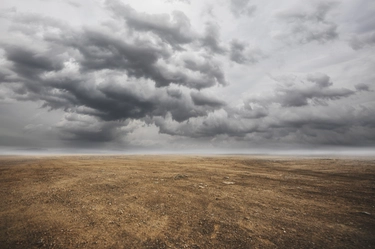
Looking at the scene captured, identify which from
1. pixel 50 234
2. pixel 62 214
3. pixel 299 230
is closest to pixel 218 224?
pixel 299 230

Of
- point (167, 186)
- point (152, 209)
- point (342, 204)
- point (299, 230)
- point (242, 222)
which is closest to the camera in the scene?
point (299, 230)

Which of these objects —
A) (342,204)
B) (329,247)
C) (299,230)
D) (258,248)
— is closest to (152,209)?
(258,248)

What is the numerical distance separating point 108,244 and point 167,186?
804 centimetres

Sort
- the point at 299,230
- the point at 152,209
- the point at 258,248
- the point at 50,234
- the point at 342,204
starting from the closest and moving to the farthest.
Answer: the point at 258,248, the point at 50,234, the point at 299,230, the point at 152,209, the point at 342,204

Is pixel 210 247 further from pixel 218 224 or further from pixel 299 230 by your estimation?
pixel 299 230

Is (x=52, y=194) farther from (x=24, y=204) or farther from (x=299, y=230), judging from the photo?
(x=299, y=230)

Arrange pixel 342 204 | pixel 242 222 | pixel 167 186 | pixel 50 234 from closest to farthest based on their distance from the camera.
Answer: pixel 50 234
pixel 242 222
pixel 342 204
pixel 167 186

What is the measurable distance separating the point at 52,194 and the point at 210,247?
10.3 metres

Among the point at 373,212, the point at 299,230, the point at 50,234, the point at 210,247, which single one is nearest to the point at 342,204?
the point at 373,212

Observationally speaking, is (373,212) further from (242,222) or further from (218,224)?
(218,224)

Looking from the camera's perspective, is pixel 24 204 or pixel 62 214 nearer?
pixel 62 214

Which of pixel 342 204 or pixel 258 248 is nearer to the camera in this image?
pixel 258 248

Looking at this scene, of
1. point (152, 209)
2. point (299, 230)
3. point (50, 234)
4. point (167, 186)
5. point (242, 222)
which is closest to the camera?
point (50, 234)

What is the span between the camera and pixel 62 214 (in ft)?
28.7
